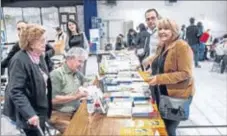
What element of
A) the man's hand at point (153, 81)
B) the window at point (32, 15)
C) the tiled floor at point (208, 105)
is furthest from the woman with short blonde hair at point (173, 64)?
the window at point (32, 15)

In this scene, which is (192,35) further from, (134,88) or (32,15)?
(134,88)

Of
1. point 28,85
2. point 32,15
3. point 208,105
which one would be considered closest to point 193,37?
point 208,105

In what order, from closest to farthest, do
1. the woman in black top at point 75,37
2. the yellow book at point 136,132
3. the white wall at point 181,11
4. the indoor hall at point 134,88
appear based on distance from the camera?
1. the yellow book at point 136,132
2. the indoor hall at point 134,88
3. the woman in black top at point 75,37
4. the white wall at point 181,11

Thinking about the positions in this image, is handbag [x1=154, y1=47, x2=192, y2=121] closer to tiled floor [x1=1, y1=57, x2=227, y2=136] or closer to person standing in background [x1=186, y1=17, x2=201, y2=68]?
tiled floor [x1=1, y1=57, x2=227, y2=136]

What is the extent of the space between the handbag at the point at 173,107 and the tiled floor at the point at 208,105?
1.59m

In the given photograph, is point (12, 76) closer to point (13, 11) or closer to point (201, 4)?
point (13, 11)

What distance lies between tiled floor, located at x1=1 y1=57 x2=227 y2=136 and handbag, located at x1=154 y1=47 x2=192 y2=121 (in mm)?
1593

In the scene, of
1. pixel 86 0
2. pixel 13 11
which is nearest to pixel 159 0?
pixel 86 0

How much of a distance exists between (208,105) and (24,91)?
4.17 m

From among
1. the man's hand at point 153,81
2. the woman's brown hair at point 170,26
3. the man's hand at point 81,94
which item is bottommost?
the man's hand at point 81,94

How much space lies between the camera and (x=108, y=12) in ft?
50.8

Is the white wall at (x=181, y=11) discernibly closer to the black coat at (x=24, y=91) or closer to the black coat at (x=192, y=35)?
the black coat at (x=192, y=35)

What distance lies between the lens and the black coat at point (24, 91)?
2303 millimetres

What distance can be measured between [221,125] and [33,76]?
124 inches
